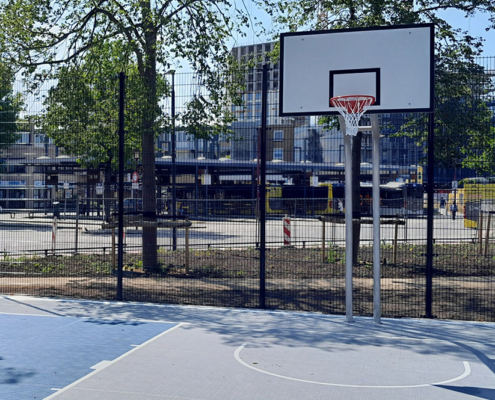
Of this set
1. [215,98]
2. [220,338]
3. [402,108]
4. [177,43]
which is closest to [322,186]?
[215,98]

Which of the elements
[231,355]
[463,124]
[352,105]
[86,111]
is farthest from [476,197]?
[86,111]

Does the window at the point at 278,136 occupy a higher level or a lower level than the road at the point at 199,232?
higher

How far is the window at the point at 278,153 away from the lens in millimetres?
10562

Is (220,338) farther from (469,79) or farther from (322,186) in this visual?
(322,186)

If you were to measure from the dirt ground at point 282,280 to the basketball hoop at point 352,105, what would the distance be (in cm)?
312

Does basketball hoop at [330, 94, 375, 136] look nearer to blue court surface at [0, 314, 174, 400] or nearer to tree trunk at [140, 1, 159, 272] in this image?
blue court surface at [0, 314, 174, 400]

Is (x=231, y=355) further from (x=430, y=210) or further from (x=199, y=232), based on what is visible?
(x=199, y=232)

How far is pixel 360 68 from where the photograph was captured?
Answer: 9.31m

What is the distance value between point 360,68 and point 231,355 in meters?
4.85

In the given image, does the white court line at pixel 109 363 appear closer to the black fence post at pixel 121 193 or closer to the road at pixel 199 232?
the black fence post at pixel 121 193

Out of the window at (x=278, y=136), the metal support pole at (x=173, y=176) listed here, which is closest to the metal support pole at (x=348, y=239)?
the window at (x=278, y=136)

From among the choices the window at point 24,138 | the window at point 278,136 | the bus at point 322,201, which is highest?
the window at point 24,138

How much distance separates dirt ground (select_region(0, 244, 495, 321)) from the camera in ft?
33.8

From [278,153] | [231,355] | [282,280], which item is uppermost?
[278,153]
